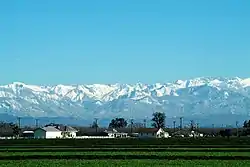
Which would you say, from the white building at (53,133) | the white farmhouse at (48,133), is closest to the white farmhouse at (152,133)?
the white building at (53,133)

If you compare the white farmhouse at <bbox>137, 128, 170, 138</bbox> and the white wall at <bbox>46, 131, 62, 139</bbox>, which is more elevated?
the white farmhouse at <bbox>137, 128, 170, 138</bbox>

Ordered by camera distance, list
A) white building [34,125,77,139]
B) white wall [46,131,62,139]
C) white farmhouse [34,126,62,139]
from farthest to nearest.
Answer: white wall [46,131,62,139] < white building [34,125,77,139] < white farmhouse [34,126,62,139]

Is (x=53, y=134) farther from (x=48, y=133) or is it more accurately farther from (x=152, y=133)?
(x=152, y=133)

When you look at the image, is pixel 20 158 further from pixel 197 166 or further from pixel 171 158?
pixel 197 166

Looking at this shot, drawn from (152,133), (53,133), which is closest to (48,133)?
(53,133)

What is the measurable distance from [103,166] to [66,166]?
8.29ft

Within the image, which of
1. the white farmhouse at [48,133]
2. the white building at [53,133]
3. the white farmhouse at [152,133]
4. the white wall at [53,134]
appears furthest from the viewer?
the white farmhouse at [152,133]

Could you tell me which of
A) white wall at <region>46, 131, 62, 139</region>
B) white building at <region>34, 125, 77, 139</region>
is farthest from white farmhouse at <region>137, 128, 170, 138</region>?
white wall at <region>46, 131, 62, 139</region>

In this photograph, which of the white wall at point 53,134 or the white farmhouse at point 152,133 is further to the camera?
the white farmhouse at point 152,133

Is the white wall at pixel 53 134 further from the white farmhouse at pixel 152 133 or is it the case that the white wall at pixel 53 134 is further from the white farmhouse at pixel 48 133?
the white farmhouse at pixel 152 133

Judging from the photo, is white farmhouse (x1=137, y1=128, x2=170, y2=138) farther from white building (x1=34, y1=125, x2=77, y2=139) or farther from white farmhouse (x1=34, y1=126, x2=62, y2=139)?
white farmhouse (x1=34, y1=126, x2=62, y2=139)

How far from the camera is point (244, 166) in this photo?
133 ft

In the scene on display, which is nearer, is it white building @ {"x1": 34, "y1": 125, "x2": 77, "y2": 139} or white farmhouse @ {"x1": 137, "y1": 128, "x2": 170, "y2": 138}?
white building @ {"x1": 34, "y1": 125, "x2": 77, "y2": 139}

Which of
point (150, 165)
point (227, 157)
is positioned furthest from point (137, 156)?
point (150, 165)
